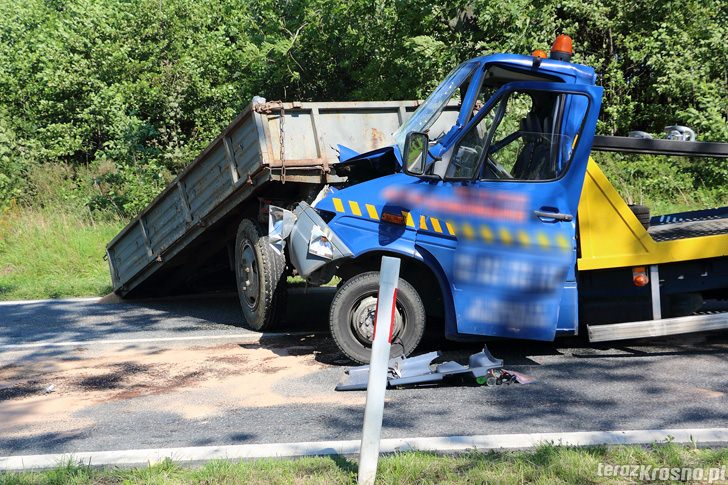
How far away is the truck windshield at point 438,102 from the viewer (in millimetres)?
7258

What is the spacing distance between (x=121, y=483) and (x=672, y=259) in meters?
4.60

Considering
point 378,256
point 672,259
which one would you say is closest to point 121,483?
point 378,256

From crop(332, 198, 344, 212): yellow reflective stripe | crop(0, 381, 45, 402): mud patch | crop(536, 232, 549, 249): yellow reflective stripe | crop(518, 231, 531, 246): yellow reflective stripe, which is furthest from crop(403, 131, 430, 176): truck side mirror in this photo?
crop(0, 381, 45, 402): mud patch

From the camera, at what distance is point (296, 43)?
750 inches

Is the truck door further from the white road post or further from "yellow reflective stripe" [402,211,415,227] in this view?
the white road post

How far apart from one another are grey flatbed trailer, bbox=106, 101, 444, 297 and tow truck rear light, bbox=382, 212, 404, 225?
151cm

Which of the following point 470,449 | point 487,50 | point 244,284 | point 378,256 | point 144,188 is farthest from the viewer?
point 144,188

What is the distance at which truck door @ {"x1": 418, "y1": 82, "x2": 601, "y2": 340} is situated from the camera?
6.69m

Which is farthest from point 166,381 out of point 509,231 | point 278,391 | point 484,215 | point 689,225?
point 689,225

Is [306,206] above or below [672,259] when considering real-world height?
above

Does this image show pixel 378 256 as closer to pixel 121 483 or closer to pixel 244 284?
pixel 244 284

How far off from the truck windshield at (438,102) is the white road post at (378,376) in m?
2.88

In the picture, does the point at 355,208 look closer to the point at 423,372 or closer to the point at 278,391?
the point at 423,372

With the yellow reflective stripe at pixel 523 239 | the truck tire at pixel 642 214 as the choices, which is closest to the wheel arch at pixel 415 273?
the yellow reflective stripe at pixel 523 239
